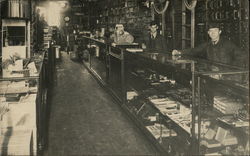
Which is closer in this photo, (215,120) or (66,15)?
(215,120)

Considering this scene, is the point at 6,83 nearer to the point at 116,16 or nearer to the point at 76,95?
the point at 76,95

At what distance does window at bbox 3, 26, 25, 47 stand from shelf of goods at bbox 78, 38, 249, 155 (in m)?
1.79

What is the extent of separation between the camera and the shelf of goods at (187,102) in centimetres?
265

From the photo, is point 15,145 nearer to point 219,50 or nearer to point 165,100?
point 165,100

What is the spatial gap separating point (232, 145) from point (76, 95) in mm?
4679

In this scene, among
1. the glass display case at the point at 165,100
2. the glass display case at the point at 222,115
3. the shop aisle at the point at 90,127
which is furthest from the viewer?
the shop aisle at the point at 90,127

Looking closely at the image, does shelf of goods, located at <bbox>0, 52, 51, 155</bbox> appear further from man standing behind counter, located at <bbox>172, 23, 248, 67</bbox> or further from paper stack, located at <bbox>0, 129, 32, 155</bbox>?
man standing behind counter, located at <bbox>172, 23, 248, 67</bbox>

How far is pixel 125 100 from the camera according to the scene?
5504 mm

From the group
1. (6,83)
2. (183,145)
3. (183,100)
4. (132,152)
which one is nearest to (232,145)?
(183,145)

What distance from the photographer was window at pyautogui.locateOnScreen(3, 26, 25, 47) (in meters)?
5.50

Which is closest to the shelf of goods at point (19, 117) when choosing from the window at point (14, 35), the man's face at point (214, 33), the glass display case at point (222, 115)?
the glass display case at point (222, 115)

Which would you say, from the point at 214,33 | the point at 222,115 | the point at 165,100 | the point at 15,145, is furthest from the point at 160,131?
the point at 15,145

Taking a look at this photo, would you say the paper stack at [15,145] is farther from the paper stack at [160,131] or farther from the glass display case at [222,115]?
the paper stack at [160,131]

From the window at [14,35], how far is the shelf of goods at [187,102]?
1.79 metres
